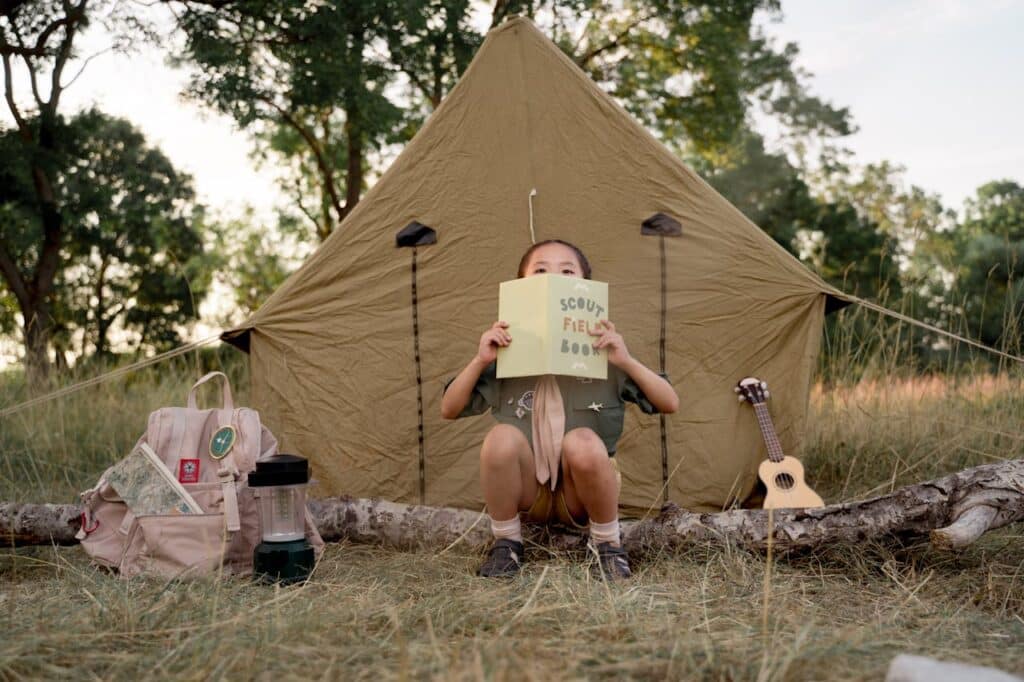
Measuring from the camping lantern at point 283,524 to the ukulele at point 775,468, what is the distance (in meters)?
1.52

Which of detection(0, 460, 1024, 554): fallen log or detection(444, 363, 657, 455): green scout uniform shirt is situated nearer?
detection(0, 460, 1024, 554): fallen log

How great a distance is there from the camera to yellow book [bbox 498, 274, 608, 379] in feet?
6.82

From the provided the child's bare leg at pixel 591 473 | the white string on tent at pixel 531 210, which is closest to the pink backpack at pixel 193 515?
the child's bare leg at pixel 591 473

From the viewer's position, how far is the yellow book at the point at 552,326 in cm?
208

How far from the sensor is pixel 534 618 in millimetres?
1584

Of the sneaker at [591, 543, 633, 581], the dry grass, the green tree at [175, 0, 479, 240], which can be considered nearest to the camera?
the dry grass

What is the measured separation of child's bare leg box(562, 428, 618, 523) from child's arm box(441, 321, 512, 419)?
0.28m

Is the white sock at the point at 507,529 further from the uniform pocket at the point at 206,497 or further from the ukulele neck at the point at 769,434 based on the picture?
the ukulele neck at the point at 769,434

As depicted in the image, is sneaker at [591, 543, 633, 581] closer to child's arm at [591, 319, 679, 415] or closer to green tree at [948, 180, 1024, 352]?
child's arm at [591, 319, 679, 415]

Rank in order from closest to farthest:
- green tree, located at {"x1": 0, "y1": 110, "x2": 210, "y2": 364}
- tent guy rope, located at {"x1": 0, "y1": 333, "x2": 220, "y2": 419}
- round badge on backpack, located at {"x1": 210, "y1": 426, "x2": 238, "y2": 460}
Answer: round badge on backpack, located at {"x1": 210, "y1": 426, "x2": 238, "y2": 460}
tent guy rope, located at {"x1": 0, "y1": 333, "x2": 220, "y2": 419}
green tree, located at {"x1": 0, "y1": 110, "x2": 210, "y2": 364}

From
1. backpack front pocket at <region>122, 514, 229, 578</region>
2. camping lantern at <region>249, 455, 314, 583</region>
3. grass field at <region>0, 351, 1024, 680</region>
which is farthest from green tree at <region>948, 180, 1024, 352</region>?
backpack front pocket at <region>122, 514, 229, 578</region>

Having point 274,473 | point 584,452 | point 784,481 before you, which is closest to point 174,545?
point 274,473

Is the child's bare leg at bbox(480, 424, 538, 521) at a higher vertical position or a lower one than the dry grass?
higher

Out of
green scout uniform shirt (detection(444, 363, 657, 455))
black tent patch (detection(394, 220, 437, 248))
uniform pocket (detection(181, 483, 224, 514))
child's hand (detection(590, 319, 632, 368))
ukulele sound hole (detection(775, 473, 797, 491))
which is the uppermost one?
black tent patch (detection(394, 220, 437, 248))
